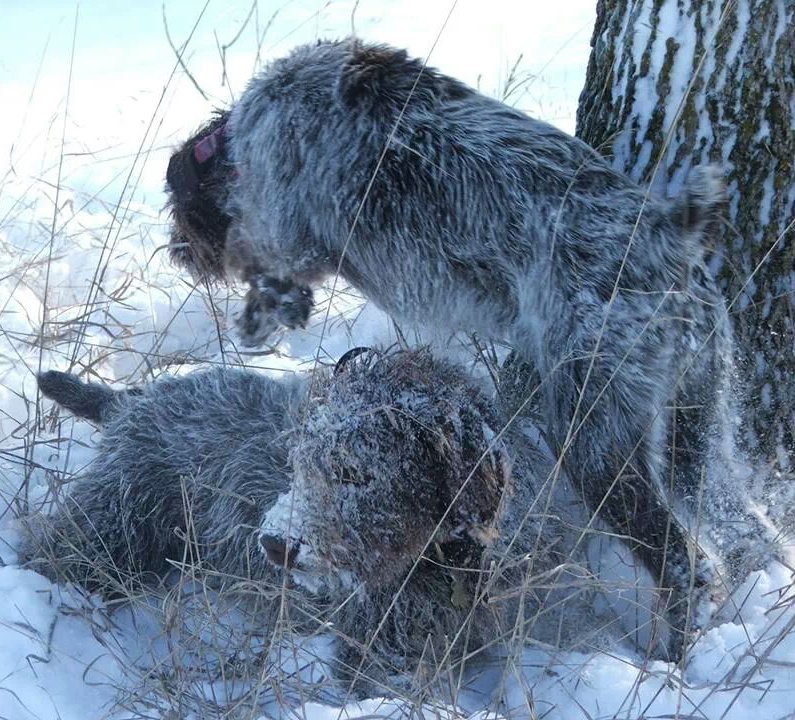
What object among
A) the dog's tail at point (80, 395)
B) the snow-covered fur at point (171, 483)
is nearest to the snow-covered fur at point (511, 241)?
the snow-covered fur at point (171, 483)

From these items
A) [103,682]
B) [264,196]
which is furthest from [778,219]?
[103,682]

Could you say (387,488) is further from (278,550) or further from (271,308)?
(271,308)

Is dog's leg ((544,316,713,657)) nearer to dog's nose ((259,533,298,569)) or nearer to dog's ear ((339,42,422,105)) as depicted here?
dog's nose ((259,533,298,569))

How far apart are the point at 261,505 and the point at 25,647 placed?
2.32 feet

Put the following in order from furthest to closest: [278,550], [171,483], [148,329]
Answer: [148,329] < [171,483] < [278,550]

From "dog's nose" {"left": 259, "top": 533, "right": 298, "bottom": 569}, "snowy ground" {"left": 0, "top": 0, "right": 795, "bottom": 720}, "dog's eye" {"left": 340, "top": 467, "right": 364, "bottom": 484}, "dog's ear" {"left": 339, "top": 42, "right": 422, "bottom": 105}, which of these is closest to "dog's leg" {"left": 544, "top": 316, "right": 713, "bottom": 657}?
"snowy ground" {"left": 0, "top": 0, "right": 795, "bottom": 720}

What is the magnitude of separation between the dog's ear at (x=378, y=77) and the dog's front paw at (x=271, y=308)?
65 centimetres

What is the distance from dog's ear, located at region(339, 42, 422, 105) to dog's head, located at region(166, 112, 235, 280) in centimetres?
53

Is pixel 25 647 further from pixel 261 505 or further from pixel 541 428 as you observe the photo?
pixel 541 428

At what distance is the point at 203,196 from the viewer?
3.33 metres

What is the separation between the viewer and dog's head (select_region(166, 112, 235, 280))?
3289mm

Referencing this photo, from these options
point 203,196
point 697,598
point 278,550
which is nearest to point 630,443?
point 697,598

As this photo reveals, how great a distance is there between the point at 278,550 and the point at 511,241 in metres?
1.05

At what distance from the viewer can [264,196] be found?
3100mm
